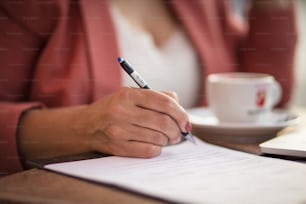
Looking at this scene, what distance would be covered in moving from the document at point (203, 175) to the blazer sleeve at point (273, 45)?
0.55 metres

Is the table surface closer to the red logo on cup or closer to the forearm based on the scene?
the forearm

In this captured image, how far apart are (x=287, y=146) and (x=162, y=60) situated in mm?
414

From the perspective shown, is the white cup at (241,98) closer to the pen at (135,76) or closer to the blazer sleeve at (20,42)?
the pen at (135,76)

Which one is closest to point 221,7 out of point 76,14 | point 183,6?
point 183,6

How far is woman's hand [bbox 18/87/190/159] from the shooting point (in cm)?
61

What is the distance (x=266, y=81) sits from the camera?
76cm

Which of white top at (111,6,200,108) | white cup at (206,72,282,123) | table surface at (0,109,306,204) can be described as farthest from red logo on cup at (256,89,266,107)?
table surface at (0,109,306,204)

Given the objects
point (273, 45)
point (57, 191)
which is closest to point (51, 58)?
point (57, 191)

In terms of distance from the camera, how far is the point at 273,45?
45.2 inches

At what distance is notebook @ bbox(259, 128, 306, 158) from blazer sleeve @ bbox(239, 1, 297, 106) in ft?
1.61

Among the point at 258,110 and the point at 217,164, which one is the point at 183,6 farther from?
the point at 217,164

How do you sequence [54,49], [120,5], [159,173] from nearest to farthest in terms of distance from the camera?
Result: [159,173]
[54,49]
[120,5]

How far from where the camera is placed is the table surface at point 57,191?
0.44 metres

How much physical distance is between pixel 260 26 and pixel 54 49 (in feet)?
1.83
